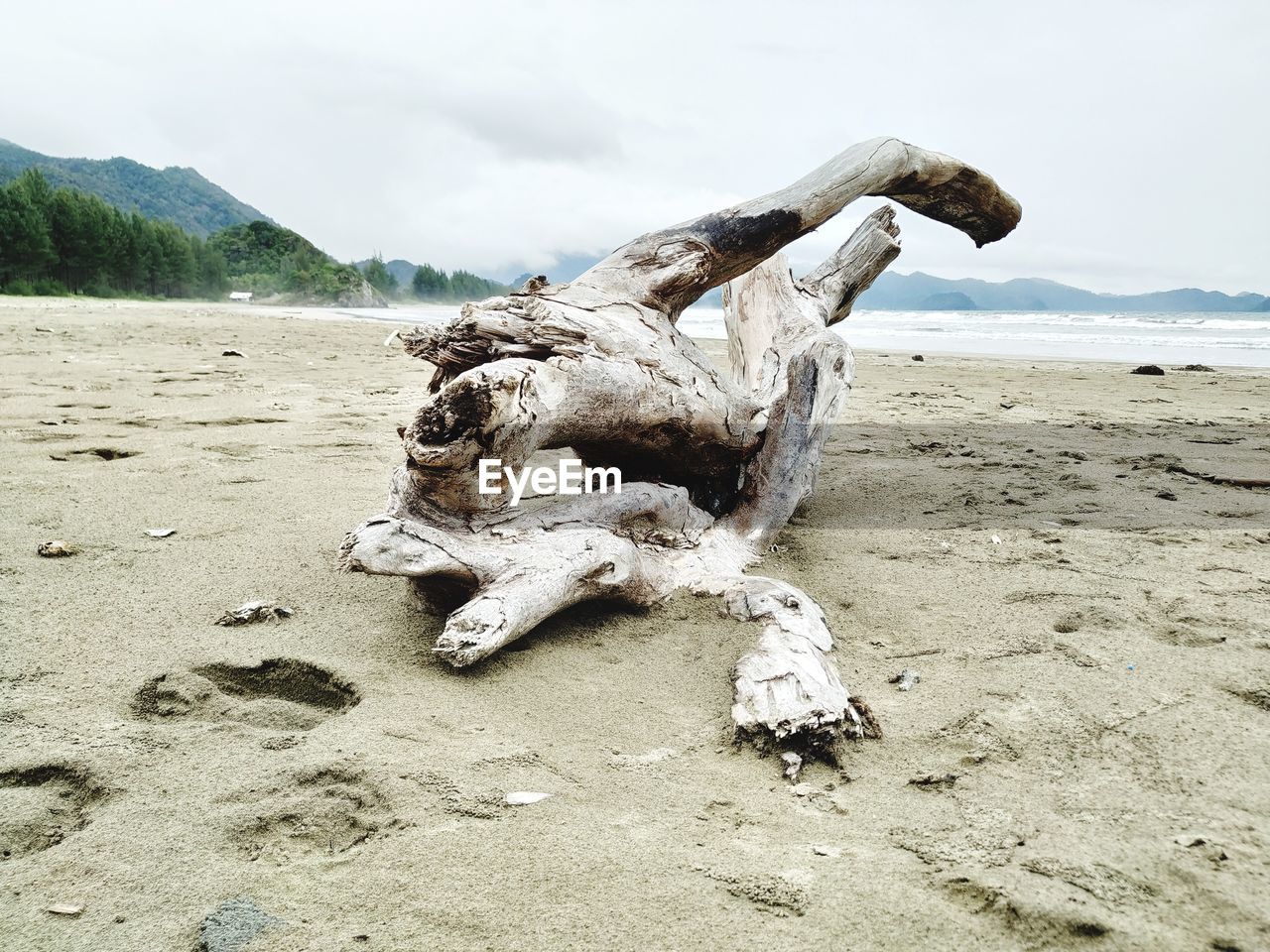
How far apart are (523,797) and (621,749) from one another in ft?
0.94

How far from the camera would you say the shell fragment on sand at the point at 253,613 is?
230 cm

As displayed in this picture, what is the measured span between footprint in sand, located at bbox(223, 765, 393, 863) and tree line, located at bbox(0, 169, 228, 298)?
1668 inches

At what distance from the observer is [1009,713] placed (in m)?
1.92

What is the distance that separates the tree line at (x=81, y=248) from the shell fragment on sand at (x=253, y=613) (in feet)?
136

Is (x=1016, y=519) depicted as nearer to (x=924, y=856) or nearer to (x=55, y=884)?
(x=924, y=856)

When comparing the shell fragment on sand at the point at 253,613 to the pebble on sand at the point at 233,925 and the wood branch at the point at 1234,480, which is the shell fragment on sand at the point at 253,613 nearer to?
the pebble on sand at the point at 233,925

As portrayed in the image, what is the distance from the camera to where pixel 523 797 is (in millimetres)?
1562

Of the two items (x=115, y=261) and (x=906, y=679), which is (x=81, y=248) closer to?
(x=115, y=261)

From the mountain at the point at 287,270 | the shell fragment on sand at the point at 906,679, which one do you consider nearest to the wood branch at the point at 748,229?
the shell fragment on sand at the point at 906,679

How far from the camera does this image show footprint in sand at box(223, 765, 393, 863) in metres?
1.41

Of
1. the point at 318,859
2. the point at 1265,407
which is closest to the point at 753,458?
the point at 318,859

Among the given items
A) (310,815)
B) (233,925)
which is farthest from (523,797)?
(233,925)

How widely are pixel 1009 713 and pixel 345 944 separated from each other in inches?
61.9

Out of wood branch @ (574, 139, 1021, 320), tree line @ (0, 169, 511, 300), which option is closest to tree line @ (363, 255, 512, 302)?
tree line @ (0, 169, 511, 300)
